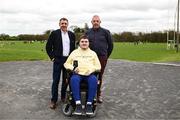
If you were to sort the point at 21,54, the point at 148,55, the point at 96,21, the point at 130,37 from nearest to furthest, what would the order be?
the point at 96,21, the point at 21,54, the point at 148,55, the point at 130,37

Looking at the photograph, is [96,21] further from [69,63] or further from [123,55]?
[123,55]

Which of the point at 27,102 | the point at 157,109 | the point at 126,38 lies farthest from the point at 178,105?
the point at 126,38

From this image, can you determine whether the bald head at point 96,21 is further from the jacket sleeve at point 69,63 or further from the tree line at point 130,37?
the tree line at point 130,37

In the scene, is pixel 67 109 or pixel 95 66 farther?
pixel 95 66

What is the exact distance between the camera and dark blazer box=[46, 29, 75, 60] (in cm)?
952

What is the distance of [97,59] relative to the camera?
31.0 ft

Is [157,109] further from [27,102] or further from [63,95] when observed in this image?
[27,102]

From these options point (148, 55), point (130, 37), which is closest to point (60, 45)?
point (148, 55)

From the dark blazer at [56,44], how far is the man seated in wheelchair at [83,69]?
0.25 metres

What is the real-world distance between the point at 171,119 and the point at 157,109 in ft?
2.74

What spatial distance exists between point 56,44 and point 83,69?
846mm

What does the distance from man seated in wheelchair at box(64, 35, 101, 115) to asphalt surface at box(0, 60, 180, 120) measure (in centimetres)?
43

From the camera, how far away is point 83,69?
9297 millimetres

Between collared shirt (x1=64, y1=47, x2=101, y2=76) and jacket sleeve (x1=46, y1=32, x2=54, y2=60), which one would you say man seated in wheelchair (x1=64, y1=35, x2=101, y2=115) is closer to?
collared shirt (x1=64, y1=47, x2=101, y2=76)
